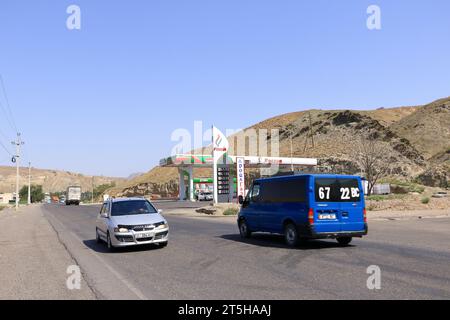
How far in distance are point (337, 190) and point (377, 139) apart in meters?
91.8

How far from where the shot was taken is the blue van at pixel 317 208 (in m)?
13.1

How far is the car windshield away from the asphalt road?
1139 millimetres

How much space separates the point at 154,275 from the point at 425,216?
22333mm

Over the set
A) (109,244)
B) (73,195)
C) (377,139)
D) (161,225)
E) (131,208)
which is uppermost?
(377,139)

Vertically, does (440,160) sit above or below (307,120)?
below

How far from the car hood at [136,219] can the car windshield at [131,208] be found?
41 centimetres

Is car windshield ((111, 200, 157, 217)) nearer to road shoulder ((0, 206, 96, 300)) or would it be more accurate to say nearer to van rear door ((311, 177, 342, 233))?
road shoulder ((0, 206, 96, 300))

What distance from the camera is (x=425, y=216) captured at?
27.4 metres

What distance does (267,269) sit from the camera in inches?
389

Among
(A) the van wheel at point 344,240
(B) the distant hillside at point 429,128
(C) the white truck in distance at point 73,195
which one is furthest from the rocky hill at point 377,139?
(A) the van wheel at point 344,240

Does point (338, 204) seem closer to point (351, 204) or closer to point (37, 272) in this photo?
point (351, 204)

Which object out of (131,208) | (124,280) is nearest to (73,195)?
(131,208)
